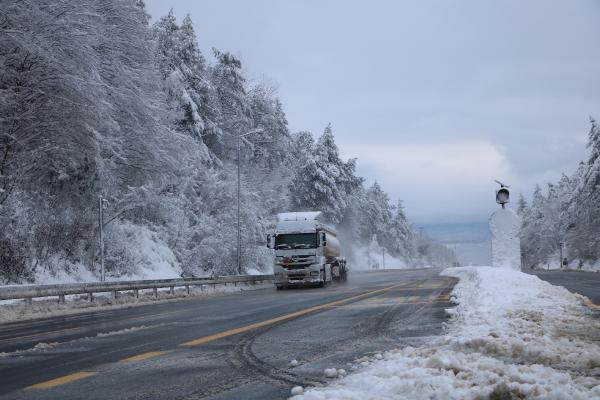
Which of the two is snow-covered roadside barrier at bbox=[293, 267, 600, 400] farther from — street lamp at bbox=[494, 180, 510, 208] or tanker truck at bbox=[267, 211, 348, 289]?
tanker truck at bbox=[267, 211, 348, 289]

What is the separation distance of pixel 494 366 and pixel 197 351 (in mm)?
3925

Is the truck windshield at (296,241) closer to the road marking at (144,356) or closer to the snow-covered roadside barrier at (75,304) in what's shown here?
the snow-covered roadside barrier at (75,304)

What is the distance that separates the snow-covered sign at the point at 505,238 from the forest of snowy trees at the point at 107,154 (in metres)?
15.3

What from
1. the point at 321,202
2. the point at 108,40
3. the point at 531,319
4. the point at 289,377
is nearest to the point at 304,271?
the point at 108,40

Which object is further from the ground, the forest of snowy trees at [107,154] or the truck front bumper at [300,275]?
→ the forest of snowy trees at [107,154]

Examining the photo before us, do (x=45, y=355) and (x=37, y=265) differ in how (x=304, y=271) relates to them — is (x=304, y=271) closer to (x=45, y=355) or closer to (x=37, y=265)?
(x=37, y=265)

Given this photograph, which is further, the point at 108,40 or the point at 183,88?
the point at 183,88

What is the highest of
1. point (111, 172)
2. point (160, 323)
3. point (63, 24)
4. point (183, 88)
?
point (183, 88)

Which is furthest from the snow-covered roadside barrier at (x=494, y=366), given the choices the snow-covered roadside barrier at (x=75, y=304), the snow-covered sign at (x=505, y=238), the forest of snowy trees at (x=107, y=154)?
the forest of snowy trees at (x=107, y=154)

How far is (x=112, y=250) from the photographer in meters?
32.0

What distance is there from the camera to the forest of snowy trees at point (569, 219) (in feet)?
215

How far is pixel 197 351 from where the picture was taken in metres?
7.74

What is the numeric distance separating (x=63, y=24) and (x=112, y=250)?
1373 cm


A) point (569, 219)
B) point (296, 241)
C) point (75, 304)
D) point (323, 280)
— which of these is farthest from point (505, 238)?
point (569, 219)
